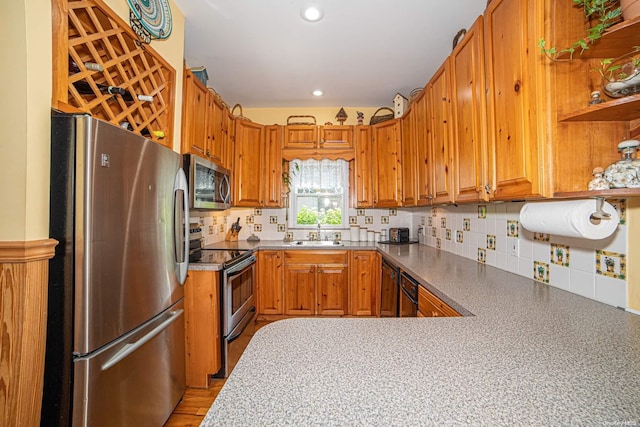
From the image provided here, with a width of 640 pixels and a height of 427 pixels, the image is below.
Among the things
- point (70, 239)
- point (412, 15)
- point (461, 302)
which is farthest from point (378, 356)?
point (412, 15)

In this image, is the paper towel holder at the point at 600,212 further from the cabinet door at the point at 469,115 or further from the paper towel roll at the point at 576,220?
the cabinet door at the point at 469,115

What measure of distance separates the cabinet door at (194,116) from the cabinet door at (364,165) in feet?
5.65

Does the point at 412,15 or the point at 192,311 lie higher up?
the point at 412,15

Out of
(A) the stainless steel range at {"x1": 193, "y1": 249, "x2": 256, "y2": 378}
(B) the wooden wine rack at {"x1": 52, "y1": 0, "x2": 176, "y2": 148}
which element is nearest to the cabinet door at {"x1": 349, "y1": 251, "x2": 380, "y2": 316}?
(A) the stainless steel range at {"x1": 193, "y1": 249, "x2": 256, "y2": 378}

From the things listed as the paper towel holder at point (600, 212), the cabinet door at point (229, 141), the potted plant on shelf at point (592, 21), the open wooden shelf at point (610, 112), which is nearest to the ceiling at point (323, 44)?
the cabinet door at point (229, 141)

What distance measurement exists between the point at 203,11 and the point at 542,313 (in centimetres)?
255

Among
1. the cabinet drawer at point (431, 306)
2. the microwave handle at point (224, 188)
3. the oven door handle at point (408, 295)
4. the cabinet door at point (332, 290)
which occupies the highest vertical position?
the microwave handle at point (224, 188)

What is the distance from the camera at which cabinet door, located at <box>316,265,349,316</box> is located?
306cm

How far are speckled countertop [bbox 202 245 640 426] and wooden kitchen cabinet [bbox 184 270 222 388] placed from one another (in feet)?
4.02

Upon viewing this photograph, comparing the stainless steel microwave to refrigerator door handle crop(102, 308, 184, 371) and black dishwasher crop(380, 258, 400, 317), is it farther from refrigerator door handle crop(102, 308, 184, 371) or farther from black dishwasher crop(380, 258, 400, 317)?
black dishwasher crop(380, 258, 400, 317)

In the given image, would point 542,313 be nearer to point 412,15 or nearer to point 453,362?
point 453,362

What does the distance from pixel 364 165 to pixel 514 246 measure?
191 centimetres

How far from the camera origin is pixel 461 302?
1.18 metres

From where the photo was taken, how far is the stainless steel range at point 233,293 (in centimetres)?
206
